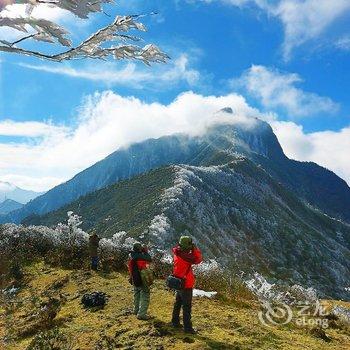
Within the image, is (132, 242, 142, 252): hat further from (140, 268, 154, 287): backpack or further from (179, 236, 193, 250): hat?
(179, 236, 193, 250): hat

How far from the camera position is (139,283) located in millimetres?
11578

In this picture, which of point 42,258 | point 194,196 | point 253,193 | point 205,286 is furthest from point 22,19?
point 253,193

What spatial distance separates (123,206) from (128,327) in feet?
412

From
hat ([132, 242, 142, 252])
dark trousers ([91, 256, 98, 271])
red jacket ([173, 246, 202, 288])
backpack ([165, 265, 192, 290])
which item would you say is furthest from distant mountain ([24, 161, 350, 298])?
backpack ([165, 265, 192, 290])

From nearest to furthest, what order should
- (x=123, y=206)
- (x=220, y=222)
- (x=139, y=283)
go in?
(x=139, y=283), (x=220, y=222), (x=123, y=206)

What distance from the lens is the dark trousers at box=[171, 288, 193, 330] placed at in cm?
1011

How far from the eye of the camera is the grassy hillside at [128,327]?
964cm

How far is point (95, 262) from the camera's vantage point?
1798cm

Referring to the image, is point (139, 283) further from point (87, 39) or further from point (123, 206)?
point (123, 206)

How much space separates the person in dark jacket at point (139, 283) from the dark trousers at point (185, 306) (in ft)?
3.00

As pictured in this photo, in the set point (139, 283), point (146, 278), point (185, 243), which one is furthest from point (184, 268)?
point (139, 283)

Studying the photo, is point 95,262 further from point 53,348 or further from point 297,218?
point 297,218

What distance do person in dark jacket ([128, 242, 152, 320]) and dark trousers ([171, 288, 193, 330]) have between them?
913mm

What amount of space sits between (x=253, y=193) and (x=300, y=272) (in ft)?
172
